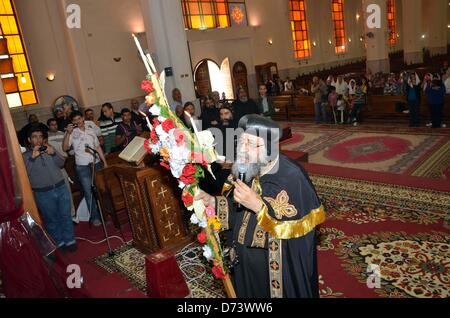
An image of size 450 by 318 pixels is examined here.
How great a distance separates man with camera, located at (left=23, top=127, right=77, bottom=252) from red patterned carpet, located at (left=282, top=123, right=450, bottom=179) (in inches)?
197

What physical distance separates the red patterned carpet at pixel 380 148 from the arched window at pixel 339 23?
14611 millimetres

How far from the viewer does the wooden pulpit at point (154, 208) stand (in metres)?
4.24

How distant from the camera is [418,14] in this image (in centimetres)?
1856

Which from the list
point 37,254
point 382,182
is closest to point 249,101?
point 382,182

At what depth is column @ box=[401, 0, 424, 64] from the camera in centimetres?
1848

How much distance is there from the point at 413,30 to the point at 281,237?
20.4m

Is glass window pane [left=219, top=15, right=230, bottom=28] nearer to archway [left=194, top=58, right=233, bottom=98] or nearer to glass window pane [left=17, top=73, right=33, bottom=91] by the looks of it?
archway [left=194, top=58, right=233, bottom=98]

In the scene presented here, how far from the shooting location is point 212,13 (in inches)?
607

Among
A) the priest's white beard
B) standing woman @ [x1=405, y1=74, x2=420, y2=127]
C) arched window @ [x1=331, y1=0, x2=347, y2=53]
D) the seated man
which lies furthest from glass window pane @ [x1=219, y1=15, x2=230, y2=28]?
the priest's white beard

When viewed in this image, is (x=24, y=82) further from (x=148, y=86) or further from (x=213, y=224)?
(x=213, y=224)

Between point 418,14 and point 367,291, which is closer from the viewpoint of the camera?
point 367,291

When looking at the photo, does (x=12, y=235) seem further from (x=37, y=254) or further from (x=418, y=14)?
(x=418, y=14)
